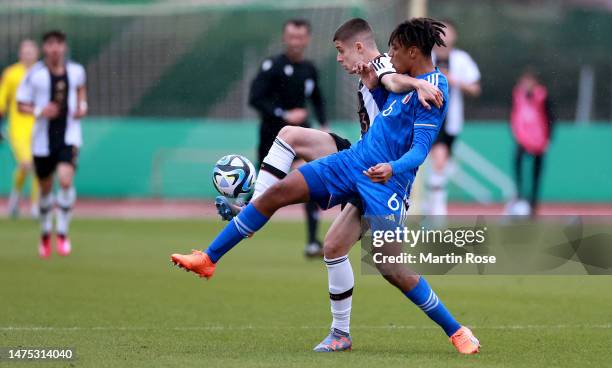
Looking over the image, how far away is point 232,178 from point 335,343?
1392mm

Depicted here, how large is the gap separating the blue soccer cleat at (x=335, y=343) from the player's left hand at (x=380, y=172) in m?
1.10

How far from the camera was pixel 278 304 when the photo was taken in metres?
9.77

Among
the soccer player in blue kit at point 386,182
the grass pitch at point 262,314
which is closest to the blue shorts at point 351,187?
the soccer player in blue kit at point 386,182

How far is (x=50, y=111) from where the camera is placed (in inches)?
533

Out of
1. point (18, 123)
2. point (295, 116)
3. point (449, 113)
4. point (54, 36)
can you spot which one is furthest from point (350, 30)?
point (18, 123)

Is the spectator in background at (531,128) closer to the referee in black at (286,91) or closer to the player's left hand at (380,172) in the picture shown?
the referee in black at (286,91)

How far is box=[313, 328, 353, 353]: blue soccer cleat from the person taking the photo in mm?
7321

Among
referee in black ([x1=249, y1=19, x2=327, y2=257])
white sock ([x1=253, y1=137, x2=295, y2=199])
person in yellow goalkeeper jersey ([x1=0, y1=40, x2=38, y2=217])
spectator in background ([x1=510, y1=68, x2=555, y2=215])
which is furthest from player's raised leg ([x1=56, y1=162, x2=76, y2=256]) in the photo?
spectator in background ([x1=510, y1=68, x2=555, y2=215])

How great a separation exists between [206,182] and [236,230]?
15518 mm

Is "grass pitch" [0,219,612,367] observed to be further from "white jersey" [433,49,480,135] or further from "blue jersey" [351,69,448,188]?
"white jersey" [433,49,480,135]

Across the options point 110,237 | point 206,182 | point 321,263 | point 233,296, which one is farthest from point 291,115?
point 206,182

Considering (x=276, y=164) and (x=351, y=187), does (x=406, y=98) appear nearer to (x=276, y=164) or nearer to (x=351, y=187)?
(x=351, y=187)

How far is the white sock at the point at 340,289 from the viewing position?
24.4 feet

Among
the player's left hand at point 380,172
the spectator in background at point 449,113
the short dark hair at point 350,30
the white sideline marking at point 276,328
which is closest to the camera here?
the player's left hand at point 380,172
